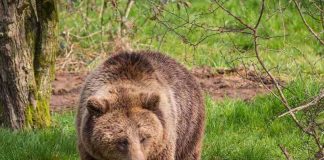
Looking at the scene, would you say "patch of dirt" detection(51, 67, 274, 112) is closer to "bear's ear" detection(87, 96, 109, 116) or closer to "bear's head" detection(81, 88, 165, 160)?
"bear's head" detection(81, 88, 165, 160)

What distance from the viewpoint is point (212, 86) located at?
834 cm

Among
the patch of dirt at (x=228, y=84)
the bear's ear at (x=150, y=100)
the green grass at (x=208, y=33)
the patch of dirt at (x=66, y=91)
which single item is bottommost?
the patch of dirt at (x=66, y=91)

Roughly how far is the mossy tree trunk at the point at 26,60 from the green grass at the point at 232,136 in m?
0.23

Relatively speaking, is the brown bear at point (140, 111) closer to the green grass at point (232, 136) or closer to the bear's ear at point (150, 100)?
the bear's ear at point (150, 100)

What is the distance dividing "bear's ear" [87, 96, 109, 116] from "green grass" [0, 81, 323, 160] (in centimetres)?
141

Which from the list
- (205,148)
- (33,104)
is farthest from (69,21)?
(205,148)

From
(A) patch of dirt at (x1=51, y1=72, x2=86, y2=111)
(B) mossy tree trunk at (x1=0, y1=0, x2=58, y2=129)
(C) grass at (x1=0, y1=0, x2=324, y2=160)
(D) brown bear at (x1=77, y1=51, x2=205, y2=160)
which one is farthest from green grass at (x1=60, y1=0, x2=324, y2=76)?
(D) brown bear at (x1=77, y1=51, x2=205, y2=160)

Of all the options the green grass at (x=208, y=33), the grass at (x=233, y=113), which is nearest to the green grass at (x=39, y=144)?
the grass at (x=233, y=113)

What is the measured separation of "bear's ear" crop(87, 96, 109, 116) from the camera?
4.65m

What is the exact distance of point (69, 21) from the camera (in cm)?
1040

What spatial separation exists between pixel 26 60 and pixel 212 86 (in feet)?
8.38

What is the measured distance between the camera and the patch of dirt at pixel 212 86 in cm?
798

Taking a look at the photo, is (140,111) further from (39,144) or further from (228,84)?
(228,84)

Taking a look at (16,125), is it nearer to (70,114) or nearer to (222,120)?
(70,114)
